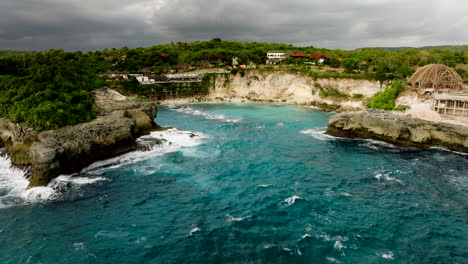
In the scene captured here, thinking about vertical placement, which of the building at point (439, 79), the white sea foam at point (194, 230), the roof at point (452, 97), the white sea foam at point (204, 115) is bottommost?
the white sea foam at point (194, 230)

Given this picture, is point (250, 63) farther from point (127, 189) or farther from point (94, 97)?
point (127, 189)

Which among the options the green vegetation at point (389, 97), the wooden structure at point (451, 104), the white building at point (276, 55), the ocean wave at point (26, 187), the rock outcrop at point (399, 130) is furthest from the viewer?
the white building at point (276, 55)

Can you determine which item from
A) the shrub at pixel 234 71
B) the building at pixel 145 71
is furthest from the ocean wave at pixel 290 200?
the building at pixel 145 71

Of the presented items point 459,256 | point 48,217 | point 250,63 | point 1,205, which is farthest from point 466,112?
point 250,63

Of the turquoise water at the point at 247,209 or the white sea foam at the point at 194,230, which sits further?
the white sea foam at the point at 194,230

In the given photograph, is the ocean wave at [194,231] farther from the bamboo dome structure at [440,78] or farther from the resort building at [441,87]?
the bamboo dome structure at [440,78]

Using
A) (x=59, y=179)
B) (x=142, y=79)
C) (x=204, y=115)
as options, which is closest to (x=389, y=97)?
(x=204, y=115)

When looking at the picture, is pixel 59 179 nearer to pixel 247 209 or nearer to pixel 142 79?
pixel 247 209

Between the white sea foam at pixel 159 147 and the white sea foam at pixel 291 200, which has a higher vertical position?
the white sea foam at pixel 159 147

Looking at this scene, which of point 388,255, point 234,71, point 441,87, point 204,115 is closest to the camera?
point 388,255
